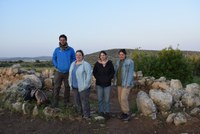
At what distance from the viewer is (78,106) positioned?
10648mm

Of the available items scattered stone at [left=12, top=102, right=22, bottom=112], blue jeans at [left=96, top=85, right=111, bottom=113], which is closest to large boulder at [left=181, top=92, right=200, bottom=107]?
blue jeans at [left=96, top=85, right=111, bottom=113]

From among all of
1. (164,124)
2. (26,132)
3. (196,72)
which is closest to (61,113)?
(26,132)

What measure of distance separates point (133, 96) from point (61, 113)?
4411mm

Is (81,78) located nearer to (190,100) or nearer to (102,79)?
(102,79)

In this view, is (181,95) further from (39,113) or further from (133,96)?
(39,113)

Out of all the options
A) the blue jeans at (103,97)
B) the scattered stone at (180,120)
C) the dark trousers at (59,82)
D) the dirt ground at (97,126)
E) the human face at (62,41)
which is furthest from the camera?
the dark trousers at (59,82)

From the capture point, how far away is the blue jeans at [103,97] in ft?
34.5

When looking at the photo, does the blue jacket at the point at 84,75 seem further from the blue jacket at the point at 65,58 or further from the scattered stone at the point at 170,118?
the scattered stone at the point at 170,118

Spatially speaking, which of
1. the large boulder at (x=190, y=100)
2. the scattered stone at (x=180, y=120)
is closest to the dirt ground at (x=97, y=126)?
the scattered stone at (x=180, y=120)

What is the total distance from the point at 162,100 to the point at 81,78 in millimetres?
2384

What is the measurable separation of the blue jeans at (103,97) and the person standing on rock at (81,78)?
1.28 feet

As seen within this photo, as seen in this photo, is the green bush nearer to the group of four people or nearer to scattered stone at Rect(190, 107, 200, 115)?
scattered stone at Rect(190, 107, 200, 115)

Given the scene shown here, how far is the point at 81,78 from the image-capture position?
33.8 feet

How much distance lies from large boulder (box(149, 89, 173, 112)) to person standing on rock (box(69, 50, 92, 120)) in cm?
194
